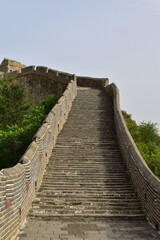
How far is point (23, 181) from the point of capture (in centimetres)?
744

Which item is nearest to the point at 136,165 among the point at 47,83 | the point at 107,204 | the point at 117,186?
the point at 117,186

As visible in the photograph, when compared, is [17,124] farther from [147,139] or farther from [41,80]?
[41,80]

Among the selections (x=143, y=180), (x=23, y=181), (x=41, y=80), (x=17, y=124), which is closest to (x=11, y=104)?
(x=17, y=124)

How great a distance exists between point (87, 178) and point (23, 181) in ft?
9.53

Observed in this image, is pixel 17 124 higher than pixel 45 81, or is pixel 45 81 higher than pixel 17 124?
pixel 45 81

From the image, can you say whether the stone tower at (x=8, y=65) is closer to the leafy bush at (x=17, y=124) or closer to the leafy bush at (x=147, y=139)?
the leafy bush at (x=17, y=124)

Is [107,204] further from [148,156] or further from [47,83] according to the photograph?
[47,83]

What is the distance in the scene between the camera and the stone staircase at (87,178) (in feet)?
26.9

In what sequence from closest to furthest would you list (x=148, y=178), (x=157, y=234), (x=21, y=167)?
(x=157, y=234) < (x=21, y=167) < (x=148, y=178)

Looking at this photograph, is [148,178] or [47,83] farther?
[47,83]

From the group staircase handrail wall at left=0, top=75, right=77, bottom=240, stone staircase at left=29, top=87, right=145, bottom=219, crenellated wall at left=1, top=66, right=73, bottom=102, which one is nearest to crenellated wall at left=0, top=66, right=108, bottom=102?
crenellated wall at left=1, top=66, right=73, bottom=102

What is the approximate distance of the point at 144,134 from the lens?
1962 cm

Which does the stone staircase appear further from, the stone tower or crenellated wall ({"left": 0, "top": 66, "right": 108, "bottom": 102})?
the stone tower

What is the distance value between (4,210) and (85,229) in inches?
79.5
